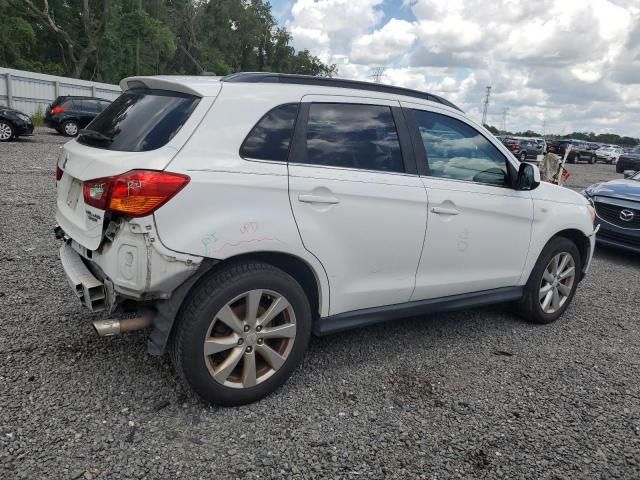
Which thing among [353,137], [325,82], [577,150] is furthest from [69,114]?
[577,150]

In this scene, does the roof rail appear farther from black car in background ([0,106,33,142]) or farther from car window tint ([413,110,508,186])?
black car in background ([0,106,33,142])

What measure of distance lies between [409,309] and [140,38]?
4654cm

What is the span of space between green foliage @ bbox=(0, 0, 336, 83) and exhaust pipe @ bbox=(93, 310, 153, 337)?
2991 cm

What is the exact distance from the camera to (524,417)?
3.09 meters

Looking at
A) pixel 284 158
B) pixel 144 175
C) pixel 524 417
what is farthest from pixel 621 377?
pixel 144 175

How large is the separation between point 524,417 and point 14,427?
2.83 m

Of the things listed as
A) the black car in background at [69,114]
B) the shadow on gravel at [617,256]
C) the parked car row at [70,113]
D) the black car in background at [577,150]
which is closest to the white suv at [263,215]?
the shadow on gravel at [617,256]

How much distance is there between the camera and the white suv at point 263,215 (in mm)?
2625

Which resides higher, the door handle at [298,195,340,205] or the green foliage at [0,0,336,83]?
the green foliage at [0,0,336,83]

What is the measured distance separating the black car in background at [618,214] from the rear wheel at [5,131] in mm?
15612

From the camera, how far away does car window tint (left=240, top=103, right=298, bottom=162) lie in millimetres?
2852

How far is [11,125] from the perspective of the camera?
604 inches

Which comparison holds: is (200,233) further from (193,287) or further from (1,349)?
(1,349)

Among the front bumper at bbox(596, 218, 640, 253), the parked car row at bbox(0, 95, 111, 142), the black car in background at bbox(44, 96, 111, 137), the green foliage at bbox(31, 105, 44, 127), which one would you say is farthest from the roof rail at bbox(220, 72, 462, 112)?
the green foliage at bbox(31, 105, 44, 127)
